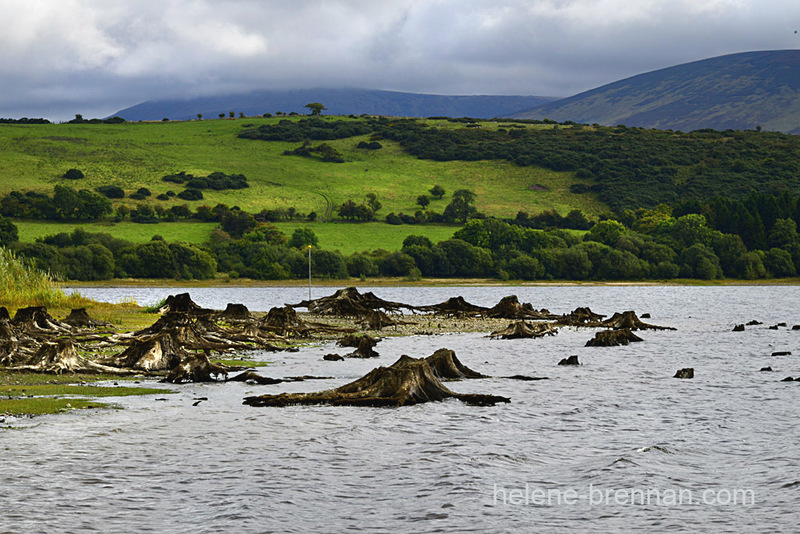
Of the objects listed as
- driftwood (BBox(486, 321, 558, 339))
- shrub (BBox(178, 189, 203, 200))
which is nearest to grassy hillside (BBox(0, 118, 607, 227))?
shrub (BBox(178, 189, 203, 200))

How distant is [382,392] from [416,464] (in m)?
5.96

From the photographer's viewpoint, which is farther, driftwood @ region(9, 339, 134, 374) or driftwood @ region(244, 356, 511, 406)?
driftwood @ region(9, 339, 134, 374)

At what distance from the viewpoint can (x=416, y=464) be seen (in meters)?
15.4

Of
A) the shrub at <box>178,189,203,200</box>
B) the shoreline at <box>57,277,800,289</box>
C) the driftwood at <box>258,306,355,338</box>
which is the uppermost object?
the shrub at <box>178,189,203,200</box>

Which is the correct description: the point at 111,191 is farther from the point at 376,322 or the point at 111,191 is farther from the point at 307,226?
the point at 376,322

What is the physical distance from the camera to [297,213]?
165375 mm

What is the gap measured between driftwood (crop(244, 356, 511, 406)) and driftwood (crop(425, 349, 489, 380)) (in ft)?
10.9

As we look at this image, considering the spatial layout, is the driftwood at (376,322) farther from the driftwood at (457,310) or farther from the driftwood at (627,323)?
the driftwood at (627,323)

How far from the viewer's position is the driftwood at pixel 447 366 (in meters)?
25.2

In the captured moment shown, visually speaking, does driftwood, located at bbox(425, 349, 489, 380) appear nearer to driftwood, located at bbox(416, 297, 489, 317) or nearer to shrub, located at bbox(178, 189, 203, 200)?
driftwood, located at bbox(416, 297, 489, 317)

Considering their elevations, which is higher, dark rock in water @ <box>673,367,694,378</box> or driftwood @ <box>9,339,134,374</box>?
driftwood @ <box>9,339,134,374</box>

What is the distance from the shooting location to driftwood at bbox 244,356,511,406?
21.0 metres

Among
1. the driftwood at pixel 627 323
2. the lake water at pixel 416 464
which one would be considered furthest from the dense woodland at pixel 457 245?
the lake water at pixel 416 464

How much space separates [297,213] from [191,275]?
123ft
